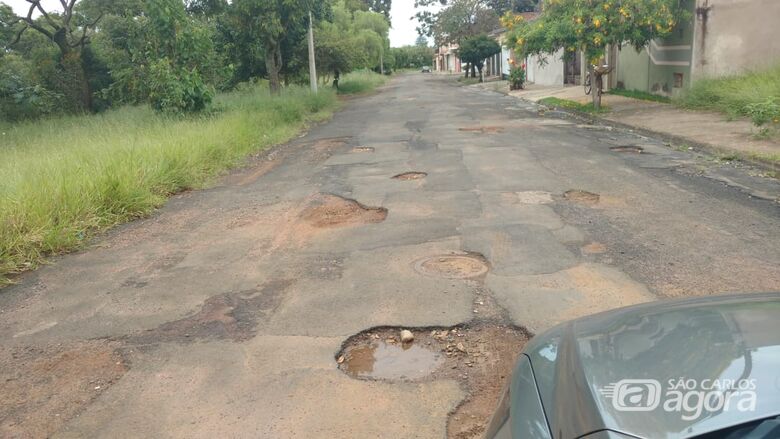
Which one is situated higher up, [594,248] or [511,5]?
[511,5]

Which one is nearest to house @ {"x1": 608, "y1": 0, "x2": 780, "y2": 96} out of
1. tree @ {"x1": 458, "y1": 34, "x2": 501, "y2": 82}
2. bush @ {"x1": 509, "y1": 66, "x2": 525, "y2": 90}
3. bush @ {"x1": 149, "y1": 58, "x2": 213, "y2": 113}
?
bush @ {"x1": 509, "y1": 66, "x2": 525, "y2": 90}

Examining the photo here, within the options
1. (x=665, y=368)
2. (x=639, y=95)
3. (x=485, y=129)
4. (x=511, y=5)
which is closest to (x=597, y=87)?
(x=639, y=95)

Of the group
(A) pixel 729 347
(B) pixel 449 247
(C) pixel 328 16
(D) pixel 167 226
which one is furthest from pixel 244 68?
(A) pixel 729 347

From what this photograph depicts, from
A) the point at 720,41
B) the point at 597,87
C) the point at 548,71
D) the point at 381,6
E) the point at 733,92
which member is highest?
the point at 381,6

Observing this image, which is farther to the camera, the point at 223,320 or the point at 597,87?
the point at 597,87

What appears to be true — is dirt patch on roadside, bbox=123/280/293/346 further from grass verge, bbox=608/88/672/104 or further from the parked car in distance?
grass verge, bbox=608/88/672/104

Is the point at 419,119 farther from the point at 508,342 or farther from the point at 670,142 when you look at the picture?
the point at 508,342

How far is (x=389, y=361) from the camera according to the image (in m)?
3.69

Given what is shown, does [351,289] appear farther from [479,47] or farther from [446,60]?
[446,60]

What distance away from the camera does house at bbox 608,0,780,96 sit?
15258mm

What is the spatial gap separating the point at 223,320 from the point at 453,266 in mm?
1941

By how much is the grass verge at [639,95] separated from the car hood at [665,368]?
57.3ft

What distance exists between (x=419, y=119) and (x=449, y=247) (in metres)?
12.9

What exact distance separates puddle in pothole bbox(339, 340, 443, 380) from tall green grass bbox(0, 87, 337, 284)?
3869 millimetres
